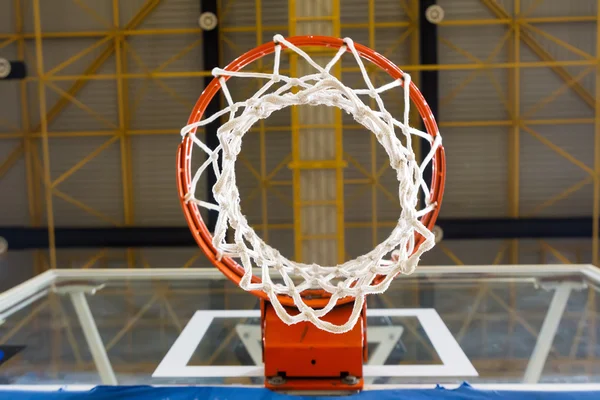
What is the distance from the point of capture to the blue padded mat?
335 cm

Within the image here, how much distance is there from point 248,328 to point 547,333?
2.47 metres

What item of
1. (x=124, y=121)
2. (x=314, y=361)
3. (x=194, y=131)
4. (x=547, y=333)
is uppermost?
(x=124, y=121)

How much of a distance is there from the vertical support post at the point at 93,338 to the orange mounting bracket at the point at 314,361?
113 centimetres

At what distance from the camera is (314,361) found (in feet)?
11.5

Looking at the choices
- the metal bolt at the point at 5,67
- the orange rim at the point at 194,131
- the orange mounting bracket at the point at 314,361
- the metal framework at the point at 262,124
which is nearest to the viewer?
the orange mounting bracket at the point at 314,361

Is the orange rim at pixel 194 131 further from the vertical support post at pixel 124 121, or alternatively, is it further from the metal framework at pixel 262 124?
the vertical support post at pixel 124 121

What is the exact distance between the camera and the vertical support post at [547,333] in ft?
12.5

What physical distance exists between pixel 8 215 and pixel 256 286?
31.9 ft

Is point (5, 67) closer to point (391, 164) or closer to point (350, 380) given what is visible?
point (391, 164)

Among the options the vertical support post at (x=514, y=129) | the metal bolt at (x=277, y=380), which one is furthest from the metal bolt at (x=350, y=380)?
the vertical support post at (x=514, y=129)

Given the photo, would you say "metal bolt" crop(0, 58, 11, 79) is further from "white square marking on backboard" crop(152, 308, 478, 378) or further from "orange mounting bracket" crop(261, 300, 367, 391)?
"orange mounting bracket" crop(261, 300, 367, 391)

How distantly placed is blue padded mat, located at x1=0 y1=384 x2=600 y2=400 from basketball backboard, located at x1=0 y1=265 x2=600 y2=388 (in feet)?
0.76

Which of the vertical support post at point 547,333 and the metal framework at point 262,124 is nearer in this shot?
the vertical support post at point 547,333

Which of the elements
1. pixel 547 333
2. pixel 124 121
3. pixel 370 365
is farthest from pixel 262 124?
pixel 370 365
